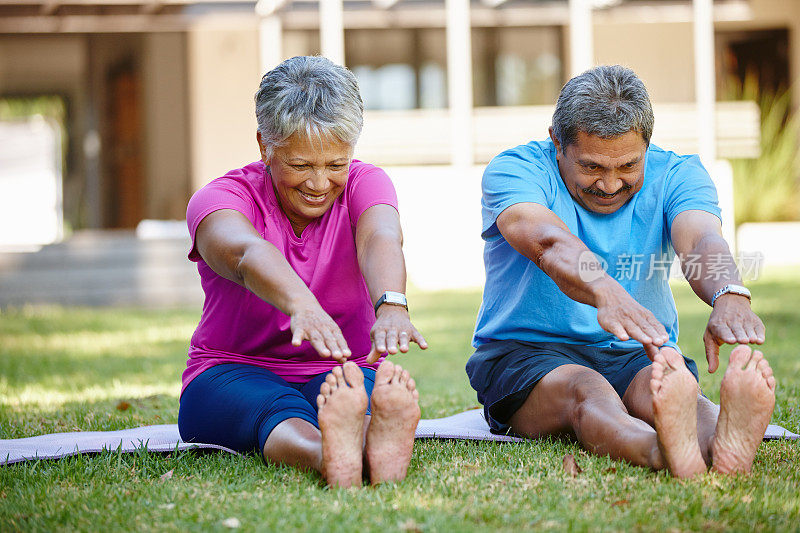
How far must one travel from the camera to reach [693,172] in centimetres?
330

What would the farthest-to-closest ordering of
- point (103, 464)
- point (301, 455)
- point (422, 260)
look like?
point (422, 260)
point (103, 464)
point (301, 455)

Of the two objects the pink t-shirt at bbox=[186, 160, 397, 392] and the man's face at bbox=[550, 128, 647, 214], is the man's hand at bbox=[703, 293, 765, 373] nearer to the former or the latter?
the man's face at bbox=[550, 128, 647, 214]

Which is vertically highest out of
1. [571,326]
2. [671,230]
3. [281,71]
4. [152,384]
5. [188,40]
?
[188,40]

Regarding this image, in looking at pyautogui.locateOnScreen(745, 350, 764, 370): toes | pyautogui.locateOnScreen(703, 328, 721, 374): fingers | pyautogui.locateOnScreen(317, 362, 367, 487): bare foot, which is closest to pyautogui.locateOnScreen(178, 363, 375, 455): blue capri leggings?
pyautogui.locateOnScreen(317, 362, 367, 487): bare foot

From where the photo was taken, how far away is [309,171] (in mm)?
2955

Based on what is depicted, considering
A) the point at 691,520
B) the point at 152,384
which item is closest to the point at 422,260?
the point at 152,384

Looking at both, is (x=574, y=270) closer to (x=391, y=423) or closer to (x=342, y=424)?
(x=391, y=423)

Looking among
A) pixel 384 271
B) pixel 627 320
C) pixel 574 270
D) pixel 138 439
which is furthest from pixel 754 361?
pixel 138 439

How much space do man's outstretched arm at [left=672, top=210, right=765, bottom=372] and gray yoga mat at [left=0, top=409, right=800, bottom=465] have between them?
0.63 meters

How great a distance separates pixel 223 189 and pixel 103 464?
940 millimetres

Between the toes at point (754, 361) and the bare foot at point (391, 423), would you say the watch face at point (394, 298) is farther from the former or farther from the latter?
the toes at point (754, 361)

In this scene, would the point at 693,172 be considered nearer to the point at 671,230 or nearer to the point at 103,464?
the point at 671,230

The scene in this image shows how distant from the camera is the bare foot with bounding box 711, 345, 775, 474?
253 cm

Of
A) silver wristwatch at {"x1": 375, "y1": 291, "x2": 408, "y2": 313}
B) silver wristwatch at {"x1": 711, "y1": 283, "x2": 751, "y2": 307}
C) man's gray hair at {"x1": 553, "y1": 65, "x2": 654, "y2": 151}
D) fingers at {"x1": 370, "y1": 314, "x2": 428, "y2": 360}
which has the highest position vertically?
man's gray hair at {"x1": 553, "y1": 65, "x2": 654, "y2": 151}
